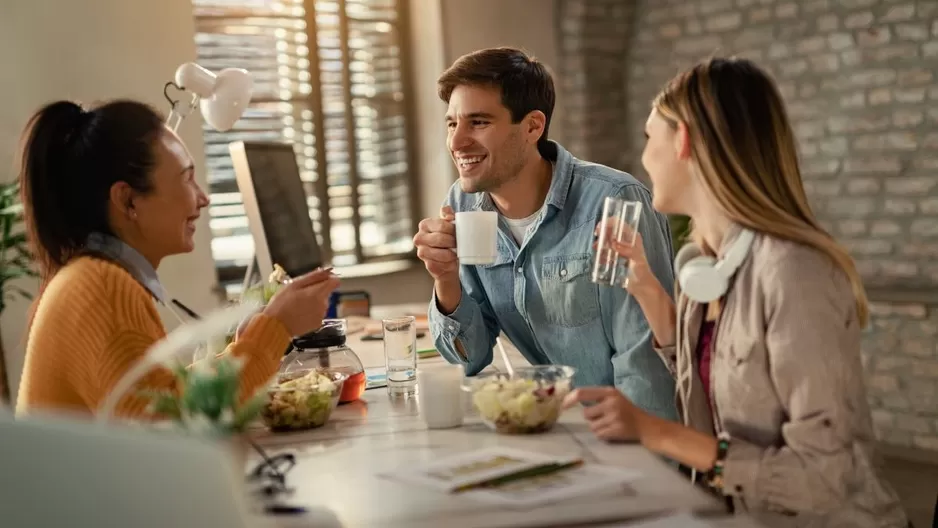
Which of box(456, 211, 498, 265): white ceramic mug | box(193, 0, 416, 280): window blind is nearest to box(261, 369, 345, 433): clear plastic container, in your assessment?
box(456, 211, 498, 265): white ceramic mug

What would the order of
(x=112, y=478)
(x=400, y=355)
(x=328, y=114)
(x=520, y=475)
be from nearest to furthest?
(x=112, y=478) < (x=520, y=475) < (x=400, y=355) < (x=328, y=114)

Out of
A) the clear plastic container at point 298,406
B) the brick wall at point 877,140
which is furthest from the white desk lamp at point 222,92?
the brick wall at point 877,140

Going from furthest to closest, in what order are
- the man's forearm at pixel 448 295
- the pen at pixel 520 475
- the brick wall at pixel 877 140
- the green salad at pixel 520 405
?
the brick wall at pixel 877 140 < the man's forearm at pixel 448 295 < the green salad at pixel 520 405 < the pen at pixel 520 475

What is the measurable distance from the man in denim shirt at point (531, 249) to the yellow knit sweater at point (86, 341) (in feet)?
2.40

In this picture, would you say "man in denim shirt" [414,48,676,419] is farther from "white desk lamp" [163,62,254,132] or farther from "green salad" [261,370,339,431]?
"white desk lamp" [163,62,254,132]

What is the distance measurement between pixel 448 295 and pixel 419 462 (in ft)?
2.52

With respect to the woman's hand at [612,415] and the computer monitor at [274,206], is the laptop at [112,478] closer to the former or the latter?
the woman's hand at [612,415]

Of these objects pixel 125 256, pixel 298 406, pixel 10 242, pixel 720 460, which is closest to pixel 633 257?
pixel 720 460

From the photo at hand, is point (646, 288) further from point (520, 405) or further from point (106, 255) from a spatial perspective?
point (106, 255)

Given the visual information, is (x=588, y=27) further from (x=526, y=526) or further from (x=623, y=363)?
(x=526, y=526)

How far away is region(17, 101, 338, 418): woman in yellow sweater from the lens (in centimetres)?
158

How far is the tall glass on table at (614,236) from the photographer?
185cm

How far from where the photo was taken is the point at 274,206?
305 cm

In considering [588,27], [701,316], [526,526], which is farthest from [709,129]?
[588,27]
